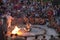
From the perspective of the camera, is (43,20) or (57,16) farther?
(57,16)

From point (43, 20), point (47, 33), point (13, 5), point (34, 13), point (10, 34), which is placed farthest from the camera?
point (13, 5)

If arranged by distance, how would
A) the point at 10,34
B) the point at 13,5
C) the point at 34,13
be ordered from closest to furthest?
the point at 10,34
the point at 34,13
the point at 13,5

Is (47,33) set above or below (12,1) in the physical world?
below

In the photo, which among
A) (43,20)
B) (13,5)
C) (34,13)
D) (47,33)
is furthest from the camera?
(13,5)

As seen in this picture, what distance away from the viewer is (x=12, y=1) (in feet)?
72.9

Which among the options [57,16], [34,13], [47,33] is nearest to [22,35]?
[47,33]

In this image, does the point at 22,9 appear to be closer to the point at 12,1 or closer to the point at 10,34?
the point at 12,1

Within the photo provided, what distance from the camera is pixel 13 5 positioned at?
20.9m

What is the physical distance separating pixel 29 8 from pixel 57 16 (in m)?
2.30

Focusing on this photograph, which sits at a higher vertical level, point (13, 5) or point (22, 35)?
point (13, 5)

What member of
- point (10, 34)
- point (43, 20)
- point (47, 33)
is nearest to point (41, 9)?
point (43, 20)

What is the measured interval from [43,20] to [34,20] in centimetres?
64

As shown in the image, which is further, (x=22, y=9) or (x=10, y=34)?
(x=22, y=9)

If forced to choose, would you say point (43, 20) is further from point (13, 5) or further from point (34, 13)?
point (13, 5)
